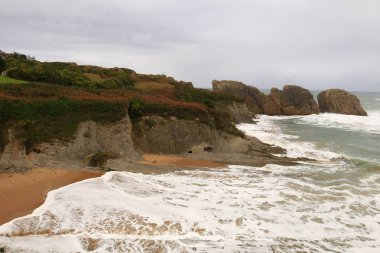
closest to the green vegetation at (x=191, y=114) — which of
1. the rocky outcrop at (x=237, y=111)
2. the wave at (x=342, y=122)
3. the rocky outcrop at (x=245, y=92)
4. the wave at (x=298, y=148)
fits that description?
the wave at (x=298, y=148)

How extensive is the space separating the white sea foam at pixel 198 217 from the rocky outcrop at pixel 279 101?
159 ft

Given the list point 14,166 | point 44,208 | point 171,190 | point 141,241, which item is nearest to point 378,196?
point 171,190

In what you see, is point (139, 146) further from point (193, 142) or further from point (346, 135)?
point (346, 135)

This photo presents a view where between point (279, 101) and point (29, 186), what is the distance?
57.2 meters

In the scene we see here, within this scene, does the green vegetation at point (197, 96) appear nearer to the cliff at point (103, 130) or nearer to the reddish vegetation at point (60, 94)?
the reddish vegetation at point (60, 94)

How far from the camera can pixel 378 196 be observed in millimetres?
19031

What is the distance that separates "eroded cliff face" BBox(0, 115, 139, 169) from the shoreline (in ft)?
4.29

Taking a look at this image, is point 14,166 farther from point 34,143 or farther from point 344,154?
point 344,154

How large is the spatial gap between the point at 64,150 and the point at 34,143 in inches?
67.2

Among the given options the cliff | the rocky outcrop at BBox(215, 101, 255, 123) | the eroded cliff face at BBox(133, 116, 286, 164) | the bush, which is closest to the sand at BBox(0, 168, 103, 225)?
the cliff

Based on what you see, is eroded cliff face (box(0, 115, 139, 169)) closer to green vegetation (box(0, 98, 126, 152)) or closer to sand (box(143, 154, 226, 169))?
green vegetation (box(0, 98, 126, 152))

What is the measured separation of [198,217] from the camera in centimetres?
1459

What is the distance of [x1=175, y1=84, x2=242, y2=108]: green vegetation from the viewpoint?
132 ft

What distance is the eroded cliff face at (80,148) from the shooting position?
2084 centimetres
